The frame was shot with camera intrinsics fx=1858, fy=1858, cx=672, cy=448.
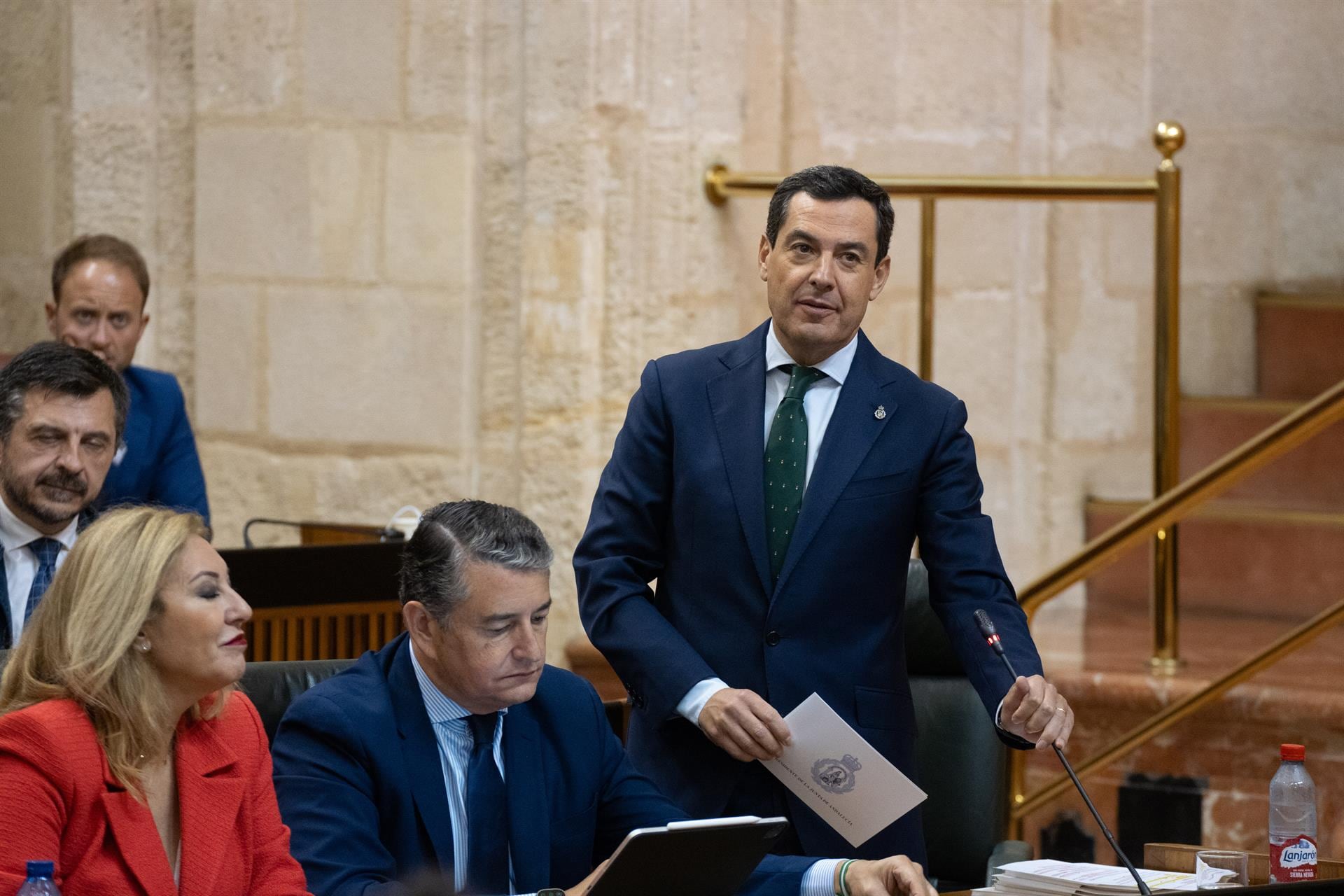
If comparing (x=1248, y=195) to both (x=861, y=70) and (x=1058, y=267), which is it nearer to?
(x=1058, y=267)

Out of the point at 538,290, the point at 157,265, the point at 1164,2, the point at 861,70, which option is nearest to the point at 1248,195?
the point at 1164,2

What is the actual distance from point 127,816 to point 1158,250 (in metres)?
3.26

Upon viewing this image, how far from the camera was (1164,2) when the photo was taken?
584cm

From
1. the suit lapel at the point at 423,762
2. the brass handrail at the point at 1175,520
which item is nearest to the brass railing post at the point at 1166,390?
the brass handrail at the point at 1175,520

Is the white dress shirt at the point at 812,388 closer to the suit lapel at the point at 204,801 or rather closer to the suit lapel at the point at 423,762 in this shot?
the suit lapel at the point at 423,762

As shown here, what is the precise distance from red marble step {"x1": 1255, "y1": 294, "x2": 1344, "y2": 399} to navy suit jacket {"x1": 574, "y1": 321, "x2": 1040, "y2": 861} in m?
3.41

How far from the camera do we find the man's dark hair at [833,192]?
110 inches

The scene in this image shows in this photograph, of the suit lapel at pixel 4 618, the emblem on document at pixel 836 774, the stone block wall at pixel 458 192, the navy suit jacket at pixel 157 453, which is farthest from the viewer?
the stone block wall at pixel 458 192

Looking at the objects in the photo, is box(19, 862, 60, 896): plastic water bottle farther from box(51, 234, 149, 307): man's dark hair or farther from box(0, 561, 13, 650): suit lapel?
box(51, 234, 149, 307): man's dark hair

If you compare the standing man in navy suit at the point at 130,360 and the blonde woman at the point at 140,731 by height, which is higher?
the standing man in navy suit at the point at 130,360

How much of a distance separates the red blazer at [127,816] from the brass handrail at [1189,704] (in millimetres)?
2197

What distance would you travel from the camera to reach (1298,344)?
5.89 m

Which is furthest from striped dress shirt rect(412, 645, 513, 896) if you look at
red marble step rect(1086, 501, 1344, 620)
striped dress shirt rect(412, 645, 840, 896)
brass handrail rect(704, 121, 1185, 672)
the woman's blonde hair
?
red marble step rect(1086, 501, 1344, 620)

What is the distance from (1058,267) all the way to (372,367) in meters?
2.23
